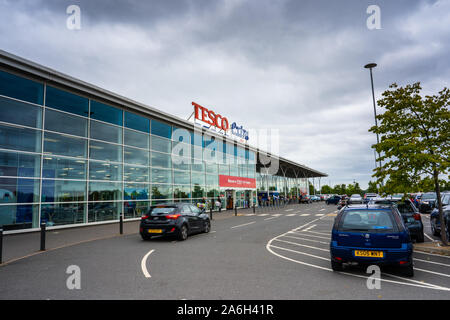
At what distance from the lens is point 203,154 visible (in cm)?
2891

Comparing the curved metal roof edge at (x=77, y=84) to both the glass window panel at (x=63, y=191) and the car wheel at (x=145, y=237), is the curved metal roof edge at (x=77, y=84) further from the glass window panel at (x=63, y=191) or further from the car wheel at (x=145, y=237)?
the car wheel at (x=145, y=237)

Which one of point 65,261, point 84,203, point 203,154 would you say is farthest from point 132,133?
point 65,261

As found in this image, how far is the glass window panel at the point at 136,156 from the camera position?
20300mm

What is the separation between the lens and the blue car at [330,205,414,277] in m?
5.79

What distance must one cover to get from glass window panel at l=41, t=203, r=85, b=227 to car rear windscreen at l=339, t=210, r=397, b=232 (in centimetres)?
1428

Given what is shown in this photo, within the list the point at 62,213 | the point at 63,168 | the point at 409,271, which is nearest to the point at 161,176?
the point at 63,168

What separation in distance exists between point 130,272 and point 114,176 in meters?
13.7

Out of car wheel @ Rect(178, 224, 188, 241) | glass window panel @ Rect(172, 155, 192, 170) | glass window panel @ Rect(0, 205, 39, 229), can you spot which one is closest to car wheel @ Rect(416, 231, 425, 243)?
car wheel @ Rect(178, 224, 188, 241)

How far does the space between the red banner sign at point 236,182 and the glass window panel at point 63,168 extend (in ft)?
54.3

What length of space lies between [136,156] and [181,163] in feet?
17.0

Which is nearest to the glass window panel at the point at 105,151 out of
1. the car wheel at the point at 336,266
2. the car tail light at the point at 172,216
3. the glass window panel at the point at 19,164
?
the glass window panel at the point at 19,164

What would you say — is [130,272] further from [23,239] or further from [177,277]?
[23,239]
